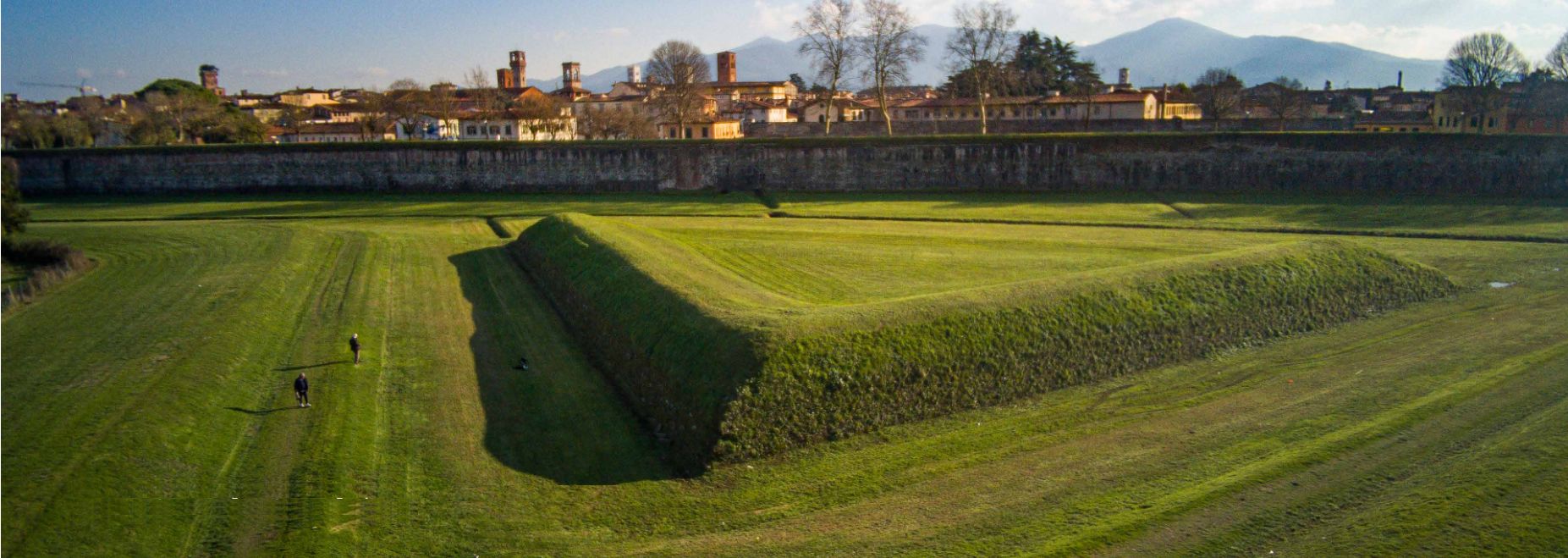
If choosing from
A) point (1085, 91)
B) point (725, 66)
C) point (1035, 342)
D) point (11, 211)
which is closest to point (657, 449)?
point (1035, 342)

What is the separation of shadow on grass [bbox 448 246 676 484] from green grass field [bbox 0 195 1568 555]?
0.07 meters

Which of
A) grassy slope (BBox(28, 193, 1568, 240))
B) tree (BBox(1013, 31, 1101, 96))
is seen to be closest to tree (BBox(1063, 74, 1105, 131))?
tree (BBox(1013, 31, 1101, 96))

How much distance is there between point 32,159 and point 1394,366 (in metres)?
63.2

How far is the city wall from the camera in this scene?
1722 inches

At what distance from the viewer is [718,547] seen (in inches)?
453

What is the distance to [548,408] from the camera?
16.5 metres

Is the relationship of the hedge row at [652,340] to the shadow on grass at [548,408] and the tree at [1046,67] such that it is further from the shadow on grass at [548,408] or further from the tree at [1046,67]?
the tree at [1046,67]

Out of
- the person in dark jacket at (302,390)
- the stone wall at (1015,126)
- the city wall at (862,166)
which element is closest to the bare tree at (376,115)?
the city wall at (862,166)

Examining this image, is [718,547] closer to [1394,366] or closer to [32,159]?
[1394,366]

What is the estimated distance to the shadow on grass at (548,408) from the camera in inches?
553

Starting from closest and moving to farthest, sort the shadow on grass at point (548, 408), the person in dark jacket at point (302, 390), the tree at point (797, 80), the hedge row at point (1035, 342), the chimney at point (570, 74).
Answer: the shadow on grass at point (548, 408) < the hedge row at point (1035, 342) < the person in dark jacket at point (302, 390) < the chimney at point (570, 74) < the tree at point (797, 80)

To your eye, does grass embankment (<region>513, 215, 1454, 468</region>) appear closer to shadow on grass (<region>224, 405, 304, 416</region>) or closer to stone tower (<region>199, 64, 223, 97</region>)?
shadow on grass (<region>224, 405, 304, 416</region>)

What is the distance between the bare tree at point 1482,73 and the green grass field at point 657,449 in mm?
43622

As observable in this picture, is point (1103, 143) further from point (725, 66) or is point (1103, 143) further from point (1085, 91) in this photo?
point (725, 66)
